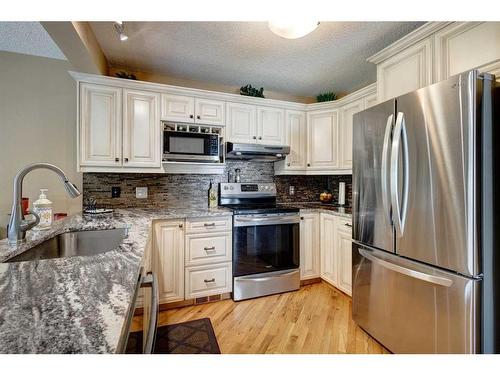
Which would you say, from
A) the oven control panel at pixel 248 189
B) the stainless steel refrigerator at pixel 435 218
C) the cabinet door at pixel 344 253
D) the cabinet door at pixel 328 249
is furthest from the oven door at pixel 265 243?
the stainless steel refrigerator at pixel 435 218

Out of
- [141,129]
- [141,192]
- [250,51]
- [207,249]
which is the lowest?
[207,249]

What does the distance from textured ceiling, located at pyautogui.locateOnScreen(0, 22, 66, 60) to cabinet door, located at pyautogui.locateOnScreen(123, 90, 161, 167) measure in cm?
78

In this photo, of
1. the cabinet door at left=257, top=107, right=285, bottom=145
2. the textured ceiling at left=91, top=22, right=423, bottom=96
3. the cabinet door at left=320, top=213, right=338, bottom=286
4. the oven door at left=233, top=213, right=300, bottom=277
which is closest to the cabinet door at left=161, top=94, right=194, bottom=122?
the textured ceiling at left=91, top=22, right=423, bottom=96

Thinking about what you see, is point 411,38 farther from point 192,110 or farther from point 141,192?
point 141,192

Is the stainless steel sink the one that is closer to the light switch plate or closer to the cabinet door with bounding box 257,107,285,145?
the light switch plate

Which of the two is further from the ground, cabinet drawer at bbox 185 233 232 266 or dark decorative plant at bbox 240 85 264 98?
dark decorative plant at bbox 240 85 264 98

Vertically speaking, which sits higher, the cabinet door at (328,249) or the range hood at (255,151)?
the range hood at (255,151)

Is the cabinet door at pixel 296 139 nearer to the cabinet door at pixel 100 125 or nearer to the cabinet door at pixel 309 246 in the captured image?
the cabinet door at pixel 309 246

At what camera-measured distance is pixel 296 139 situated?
9.78 ft

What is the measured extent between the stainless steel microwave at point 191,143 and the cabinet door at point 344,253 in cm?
146

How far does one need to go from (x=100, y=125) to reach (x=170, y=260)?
1.42 metres

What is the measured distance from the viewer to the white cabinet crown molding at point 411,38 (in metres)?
1.59

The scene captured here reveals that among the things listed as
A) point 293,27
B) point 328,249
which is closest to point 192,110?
point 293,27

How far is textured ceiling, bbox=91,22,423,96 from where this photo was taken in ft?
6.19
